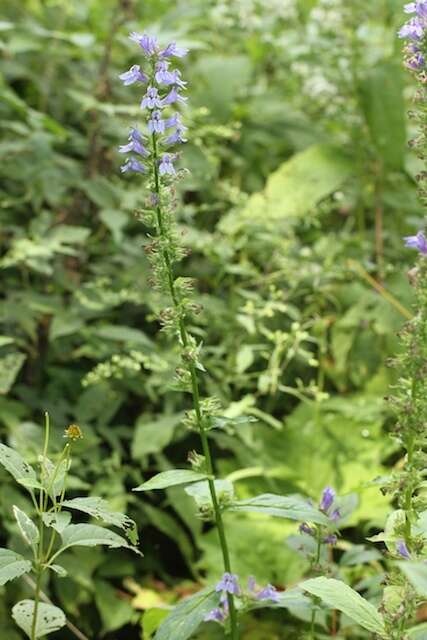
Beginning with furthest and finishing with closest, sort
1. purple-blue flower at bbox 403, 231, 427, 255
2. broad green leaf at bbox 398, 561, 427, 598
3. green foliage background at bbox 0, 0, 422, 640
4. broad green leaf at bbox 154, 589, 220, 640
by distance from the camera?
green foliage background at bbox 0, 0, 422, 640
broad green leaf at bbox 154, 589, 220, 640
purple-blue flower at bbox 403, 231, 427, 255
broad green leaf at bbox 398, 561, 427, 598

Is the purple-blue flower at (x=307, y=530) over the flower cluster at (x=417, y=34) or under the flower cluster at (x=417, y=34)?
under

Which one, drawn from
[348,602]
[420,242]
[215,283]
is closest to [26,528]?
[348,602]

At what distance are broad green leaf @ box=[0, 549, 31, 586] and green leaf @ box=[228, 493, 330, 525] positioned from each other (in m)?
0.34

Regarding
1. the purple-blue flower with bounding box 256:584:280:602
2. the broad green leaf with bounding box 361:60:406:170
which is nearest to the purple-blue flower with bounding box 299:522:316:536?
the purple-blue flower with bounding box 256:584:280:602

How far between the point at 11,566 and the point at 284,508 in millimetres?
412

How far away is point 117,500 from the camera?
2.30 m

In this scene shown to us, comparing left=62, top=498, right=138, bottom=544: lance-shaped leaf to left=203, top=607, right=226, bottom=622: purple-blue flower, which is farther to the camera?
left=203, top=607, right=226, bottom=622: purple-blue flower

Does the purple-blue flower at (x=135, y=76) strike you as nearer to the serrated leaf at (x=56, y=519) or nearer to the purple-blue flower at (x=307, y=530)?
the serrated leaf at (x=56, y=519)

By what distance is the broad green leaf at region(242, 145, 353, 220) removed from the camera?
9.71 feet

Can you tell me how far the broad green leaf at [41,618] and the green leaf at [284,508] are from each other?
34 centimetres

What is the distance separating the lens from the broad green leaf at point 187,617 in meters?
1.36

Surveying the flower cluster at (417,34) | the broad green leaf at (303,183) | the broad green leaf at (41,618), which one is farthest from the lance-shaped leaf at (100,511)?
the broad green leaf at (303,183)

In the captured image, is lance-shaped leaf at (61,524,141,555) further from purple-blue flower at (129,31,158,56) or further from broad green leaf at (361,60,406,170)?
broad green leaf at (361,60,406,170)

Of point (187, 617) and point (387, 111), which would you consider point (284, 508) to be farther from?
point (387, 111)
